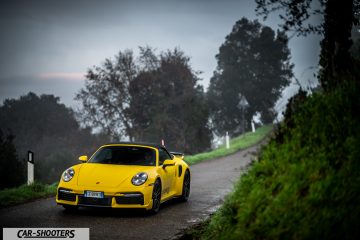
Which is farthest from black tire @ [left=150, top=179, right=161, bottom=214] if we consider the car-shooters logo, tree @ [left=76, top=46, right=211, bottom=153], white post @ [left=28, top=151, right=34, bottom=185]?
tree @ [left=76, top=46, right=211, bottom=153]

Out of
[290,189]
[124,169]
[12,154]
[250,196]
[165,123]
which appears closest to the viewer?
[290,189]

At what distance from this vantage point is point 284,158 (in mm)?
5574

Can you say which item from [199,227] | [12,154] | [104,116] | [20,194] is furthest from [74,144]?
[199,227]

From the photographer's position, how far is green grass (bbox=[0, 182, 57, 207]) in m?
10.9

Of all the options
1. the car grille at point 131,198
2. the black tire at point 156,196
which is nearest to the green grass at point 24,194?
the car grille at point 131,198

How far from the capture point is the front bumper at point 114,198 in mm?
8789

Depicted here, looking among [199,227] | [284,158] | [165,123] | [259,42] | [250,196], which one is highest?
[259,42]

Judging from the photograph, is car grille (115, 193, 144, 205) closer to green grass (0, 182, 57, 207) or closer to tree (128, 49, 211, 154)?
green grass (0, 182, 57, 207)

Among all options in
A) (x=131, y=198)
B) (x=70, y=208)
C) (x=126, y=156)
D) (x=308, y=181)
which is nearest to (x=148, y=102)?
(x=126, y=156)

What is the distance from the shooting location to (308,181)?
4980mm

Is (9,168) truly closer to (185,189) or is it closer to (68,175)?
(185,189)

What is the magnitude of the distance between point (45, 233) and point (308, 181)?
4.32m

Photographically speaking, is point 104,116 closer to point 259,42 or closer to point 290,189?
point 259,42

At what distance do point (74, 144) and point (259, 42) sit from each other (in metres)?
28.2
